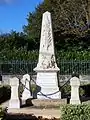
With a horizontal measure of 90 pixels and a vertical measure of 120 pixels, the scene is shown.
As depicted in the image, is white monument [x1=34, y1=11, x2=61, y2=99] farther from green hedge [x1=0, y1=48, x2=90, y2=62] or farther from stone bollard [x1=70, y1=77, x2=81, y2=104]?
green hedge [x1=0, y1=48, x2=90, y2=62]

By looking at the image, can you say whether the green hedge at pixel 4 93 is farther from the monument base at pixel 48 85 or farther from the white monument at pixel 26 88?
→ the monument base at pixel 48 85

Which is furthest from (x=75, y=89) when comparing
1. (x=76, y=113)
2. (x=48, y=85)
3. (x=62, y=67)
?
(x=62, y=67)

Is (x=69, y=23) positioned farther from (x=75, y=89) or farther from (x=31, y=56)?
(x=75, y=89)

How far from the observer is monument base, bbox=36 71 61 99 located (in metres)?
18.0

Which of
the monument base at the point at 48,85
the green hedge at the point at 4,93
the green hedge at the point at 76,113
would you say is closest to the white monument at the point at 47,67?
the monument base at the point at 48,85

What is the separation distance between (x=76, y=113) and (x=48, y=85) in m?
6.30

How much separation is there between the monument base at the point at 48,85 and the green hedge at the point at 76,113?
588 centimetres

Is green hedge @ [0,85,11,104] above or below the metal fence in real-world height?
below

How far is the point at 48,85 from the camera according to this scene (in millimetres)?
18234

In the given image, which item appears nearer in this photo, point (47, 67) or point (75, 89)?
point (75, 89)

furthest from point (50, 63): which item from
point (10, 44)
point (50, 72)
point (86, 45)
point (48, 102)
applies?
point (86, 45)

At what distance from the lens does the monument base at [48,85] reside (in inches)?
710

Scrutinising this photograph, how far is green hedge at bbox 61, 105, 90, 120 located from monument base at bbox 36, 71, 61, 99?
5876 millimetres

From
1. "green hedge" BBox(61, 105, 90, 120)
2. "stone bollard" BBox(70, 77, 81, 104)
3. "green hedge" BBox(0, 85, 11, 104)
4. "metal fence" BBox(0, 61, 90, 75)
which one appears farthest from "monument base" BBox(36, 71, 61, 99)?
"metal fence" BBox(0, 61, 90, 75)
